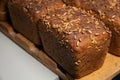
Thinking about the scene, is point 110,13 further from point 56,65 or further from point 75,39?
point 56,65

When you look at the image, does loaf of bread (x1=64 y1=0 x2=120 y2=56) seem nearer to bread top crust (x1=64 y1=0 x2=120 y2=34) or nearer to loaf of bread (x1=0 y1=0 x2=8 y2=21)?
bread top crust (x1=64 y1=0 x2=120 y2=34)

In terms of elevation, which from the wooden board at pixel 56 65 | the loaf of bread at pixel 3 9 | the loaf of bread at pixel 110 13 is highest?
the loaf of bread at pixel 110 13

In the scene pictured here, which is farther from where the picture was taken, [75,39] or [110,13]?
[110,13]

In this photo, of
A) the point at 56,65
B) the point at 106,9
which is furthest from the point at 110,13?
the point at 56,65

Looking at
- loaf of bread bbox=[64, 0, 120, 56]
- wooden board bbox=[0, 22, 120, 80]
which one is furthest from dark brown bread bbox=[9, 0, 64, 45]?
loaf of bread bbox=[64, 0, 120, 56]

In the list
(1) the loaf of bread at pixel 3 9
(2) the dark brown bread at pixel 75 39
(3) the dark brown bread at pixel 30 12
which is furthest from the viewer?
(1) the loaf of bread at pixel 3 9

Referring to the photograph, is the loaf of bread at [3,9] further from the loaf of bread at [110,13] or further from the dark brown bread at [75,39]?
the loaf of bread at [110,13]

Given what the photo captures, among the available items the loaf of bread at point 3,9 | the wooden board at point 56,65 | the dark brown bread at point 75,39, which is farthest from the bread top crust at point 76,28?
the loaf of bread at point 3,9
